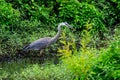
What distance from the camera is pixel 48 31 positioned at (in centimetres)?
1325

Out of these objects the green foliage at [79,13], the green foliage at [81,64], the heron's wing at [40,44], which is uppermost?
the green foliage at [81,64]

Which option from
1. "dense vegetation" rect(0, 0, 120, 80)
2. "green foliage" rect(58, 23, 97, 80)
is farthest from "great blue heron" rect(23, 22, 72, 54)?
"green foliage" rect(58, 23, 97, 80)

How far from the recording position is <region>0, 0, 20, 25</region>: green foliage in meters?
12.5

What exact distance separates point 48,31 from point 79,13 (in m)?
1.38

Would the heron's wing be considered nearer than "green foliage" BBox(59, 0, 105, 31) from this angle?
Yes

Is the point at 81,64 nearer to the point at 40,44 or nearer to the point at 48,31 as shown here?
the point at 40,44

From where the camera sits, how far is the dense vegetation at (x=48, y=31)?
9.34 metres

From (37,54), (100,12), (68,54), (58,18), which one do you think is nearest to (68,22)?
(58,18)

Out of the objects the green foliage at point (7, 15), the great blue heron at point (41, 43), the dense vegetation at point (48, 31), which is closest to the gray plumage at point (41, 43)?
the great blue heron at point (41, 43)

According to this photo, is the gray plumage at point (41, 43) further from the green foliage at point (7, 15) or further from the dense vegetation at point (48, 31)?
the green foliage at point (7, 15)

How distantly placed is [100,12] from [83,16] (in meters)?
0.99

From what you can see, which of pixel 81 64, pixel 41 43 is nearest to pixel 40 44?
pixel 41 43

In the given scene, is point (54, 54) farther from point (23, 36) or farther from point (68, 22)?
point (68, 22)

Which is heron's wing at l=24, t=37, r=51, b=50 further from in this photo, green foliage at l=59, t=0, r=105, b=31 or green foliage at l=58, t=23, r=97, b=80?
green foliage at l=58, t=23, r=97, b=80
